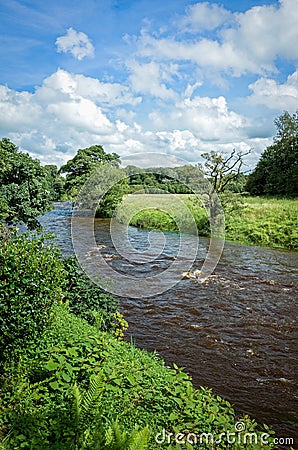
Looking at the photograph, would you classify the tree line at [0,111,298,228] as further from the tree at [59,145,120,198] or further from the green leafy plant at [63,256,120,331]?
the green leafy plant at [63,256,120,331]

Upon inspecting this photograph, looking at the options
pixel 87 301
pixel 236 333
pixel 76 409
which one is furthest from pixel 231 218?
pixel 76 409

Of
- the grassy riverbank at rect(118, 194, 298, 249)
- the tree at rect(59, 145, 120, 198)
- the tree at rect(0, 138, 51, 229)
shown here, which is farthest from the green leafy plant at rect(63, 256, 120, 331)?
the tree at rect(59, 145, 120, 198)

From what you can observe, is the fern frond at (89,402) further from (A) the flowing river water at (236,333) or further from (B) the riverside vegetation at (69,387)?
(A) the flowing river water at (236,333)

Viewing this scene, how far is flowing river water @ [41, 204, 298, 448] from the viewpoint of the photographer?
5307 millimetres

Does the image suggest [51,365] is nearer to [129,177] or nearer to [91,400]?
[91,400]

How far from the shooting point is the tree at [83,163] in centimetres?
3562

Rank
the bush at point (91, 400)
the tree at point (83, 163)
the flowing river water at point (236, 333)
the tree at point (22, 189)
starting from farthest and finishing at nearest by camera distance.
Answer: the tree at point (83, 163) < the tree at point (22, 189) < the flowing river water at point (236, 333) < the bush at point (91, 400)

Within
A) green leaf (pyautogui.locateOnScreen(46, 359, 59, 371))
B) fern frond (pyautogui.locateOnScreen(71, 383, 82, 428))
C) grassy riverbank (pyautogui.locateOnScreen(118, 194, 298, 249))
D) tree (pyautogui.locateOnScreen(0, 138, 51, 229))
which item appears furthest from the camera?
grassy riverbank (pyautogui.locateOnScreen(118, 194, 298, 249))

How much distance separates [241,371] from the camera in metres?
5.89

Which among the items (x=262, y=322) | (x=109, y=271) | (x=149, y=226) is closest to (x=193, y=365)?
(x=262, y=322)

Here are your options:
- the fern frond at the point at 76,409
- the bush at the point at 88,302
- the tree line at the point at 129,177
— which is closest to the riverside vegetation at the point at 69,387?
the fern frond at the point at 76,409

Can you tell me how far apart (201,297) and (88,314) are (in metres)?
4.34

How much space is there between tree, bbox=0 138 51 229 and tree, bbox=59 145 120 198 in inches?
874

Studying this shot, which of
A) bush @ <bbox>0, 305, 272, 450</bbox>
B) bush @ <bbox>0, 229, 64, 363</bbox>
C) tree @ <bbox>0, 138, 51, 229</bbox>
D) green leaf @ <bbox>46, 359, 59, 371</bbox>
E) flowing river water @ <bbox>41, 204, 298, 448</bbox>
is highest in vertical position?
tree @ <bbox>0, 138, 51, 229</bbox>
